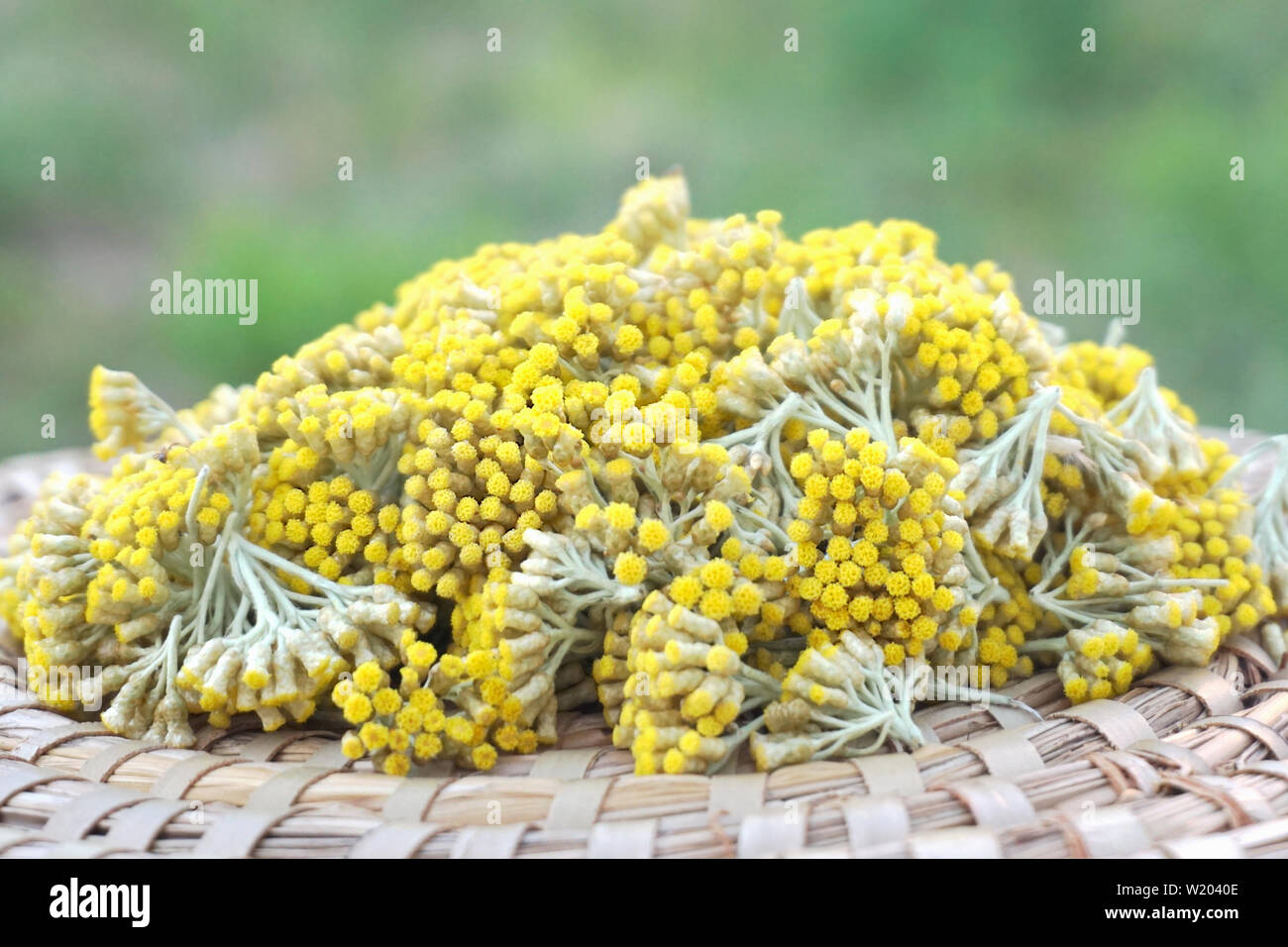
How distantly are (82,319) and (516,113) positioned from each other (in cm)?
165

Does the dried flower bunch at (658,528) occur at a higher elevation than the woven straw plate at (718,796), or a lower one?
higher

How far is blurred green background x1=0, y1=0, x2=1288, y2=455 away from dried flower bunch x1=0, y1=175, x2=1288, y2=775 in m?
2.16

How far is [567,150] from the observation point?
158 inches

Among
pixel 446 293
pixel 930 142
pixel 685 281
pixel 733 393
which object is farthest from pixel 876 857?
pixel 930 142

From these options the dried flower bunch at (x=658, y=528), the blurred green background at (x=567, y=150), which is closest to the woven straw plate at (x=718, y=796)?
the dried flower bunch at (x=658, y=528)

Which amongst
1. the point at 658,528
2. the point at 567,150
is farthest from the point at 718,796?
the point at 567,150

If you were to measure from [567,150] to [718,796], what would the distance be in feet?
11.1

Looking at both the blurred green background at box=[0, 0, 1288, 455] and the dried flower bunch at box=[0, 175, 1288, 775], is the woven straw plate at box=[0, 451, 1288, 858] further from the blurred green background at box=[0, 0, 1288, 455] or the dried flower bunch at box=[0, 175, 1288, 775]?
the blurred green background at box=[0, 0, 1288, 455]

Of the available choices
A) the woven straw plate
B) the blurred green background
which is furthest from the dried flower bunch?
the blurred green background

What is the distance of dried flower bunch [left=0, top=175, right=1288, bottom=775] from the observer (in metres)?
1.08

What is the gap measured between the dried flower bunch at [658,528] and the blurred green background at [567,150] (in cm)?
216

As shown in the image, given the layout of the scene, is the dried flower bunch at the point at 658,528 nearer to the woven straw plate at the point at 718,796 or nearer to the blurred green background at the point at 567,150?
the woven straw plate at the point at 718,796

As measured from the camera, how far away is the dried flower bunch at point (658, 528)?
1081 millimetres

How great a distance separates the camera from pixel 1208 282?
10.5 ft
